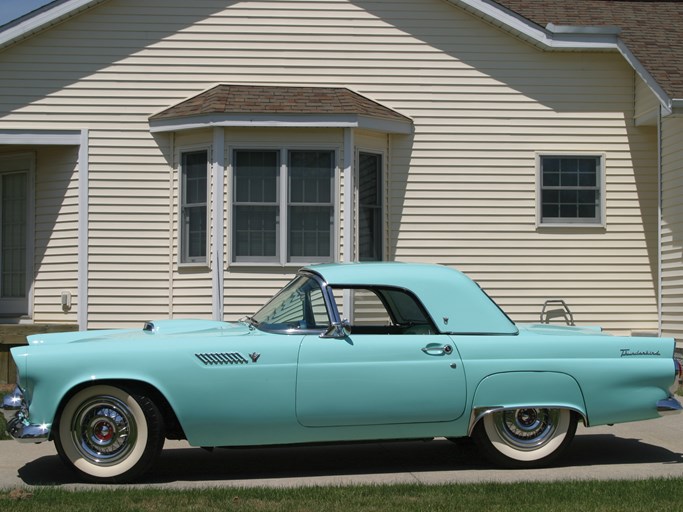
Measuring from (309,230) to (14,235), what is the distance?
4.46 metres

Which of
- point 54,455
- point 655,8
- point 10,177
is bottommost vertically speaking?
point 54,455

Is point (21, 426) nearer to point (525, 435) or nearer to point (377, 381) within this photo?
point (377, 381)

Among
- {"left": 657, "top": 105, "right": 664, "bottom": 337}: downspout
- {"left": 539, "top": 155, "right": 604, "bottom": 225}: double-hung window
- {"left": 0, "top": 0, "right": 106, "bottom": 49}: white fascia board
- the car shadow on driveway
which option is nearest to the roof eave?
{"left": 0, "top": 0, "right": 106, "bottom": 49}: white fascia board

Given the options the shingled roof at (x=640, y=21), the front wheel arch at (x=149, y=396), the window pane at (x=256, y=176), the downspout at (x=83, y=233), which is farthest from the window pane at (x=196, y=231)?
the front wheel arch at (x=149, y=396)

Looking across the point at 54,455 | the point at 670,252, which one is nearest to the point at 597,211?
the point at 670,252

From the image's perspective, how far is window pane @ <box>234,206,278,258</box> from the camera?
1330 cm

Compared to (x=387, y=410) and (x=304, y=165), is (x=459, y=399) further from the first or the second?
(x=304, y=165)

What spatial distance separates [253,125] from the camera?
1295 centimetres

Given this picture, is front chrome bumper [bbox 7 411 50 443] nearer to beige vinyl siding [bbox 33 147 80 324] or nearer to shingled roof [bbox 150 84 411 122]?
shingled roof [bbox 150 84 411 122]

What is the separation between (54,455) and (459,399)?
338cm

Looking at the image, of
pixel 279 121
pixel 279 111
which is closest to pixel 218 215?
pixel 279 121

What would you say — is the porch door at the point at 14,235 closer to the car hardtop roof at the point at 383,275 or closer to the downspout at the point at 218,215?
the downspout at the point at 218,215

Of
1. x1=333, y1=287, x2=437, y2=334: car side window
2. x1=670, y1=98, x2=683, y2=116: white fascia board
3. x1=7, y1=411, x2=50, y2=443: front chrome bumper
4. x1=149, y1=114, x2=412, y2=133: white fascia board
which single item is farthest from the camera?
x1=149, y1=114, x2=412, y2=133: white fascia board

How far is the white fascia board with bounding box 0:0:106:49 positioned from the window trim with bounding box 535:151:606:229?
655cm
